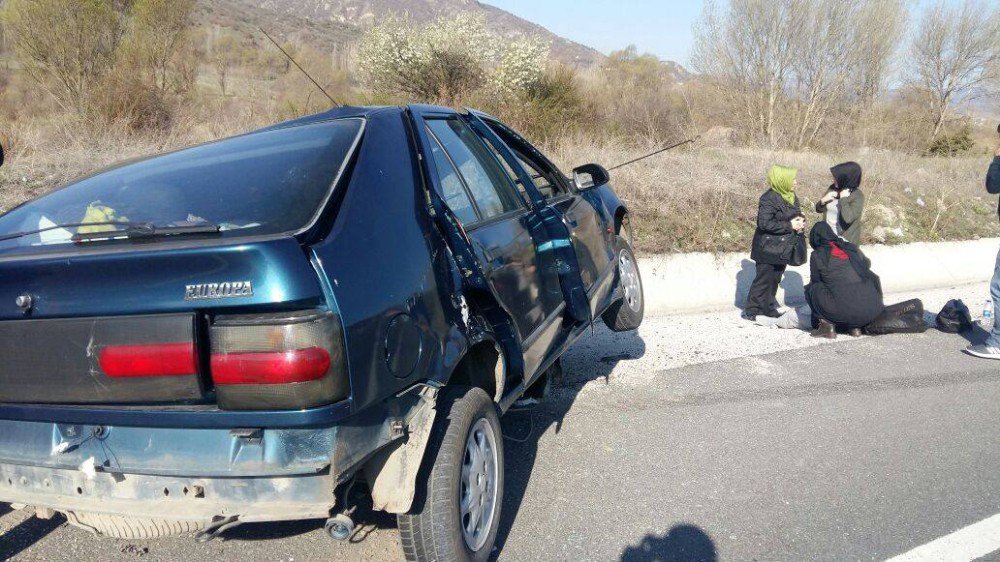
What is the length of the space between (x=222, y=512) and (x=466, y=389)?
967 millimetres

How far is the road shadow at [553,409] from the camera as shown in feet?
11.7

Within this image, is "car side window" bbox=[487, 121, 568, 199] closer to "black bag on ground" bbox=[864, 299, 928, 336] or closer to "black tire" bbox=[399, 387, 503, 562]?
"black tire" bbox=[399, 387, 503, 562]

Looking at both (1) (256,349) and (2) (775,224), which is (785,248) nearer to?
(2) (775,224)

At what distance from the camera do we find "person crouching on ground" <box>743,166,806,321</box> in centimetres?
675

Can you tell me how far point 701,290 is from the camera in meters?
8.11

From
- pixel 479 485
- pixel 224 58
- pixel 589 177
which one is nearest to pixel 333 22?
pixel 224 58

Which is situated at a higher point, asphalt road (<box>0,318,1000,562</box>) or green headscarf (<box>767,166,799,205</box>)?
green headscarf (<box>767,166,799,205</box>)

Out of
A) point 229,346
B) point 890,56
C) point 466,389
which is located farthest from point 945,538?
point 890,56

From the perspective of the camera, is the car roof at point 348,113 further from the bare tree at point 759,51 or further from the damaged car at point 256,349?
the bare tree at point 759,51

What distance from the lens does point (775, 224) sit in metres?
6.76

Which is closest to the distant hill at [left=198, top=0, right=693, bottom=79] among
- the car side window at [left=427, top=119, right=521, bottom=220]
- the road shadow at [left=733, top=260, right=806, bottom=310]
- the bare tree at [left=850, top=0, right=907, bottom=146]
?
the bare tree at [left=850, top=0, right=907, bottom=146]

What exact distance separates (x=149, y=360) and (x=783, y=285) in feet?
25.3

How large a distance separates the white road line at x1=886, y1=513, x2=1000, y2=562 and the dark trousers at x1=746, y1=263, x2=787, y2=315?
3.86m

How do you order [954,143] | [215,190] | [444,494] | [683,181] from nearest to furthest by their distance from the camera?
[444,494] < [215,190] < [683,181] < [954,143]
